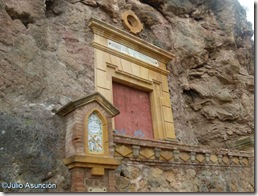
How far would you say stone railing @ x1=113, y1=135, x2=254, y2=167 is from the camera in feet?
16.7

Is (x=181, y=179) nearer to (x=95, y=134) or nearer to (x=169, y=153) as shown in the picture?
(x=169, y=153)

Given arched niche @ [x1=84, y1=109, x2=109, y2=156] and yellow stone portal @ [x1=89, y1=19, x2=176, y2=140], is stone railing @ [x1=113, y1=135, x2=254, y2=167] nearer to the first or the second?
arched niche @ [x1=84, y1=109, x2=109, y2=156]

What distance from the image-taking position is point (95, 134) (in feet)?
15.9

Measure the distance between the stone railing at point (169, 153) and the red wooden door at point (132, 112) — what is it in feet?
6.53

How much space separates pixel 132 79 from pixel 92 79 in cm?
134

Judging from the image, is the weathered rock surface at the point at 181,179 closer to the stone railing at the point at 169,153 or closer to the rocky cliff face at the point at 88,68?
the stone railing at the point at 169,153

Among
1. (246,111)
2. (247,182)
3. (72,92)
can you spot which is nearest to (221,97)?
(246,111)

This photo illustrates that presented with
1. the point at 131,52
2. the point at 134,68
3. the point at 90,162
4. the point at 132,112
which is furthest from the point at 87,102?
the point at 131,52

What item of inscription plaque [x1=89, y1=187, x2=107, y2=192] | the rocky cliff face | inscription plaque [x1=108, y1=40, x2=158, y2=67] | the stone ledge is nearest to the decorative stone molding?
the rocky cliff face

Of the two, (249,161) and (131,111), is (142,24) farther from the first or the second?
(249,161)

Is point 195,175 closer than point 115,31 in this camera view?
Yes

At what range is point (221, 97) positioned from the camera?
10.4m

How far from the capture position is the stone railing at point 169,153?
5090 millimetres

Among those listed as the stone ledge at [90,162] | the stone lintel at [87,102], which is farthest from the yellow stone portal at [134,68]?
the stone ledge at [90,162]
